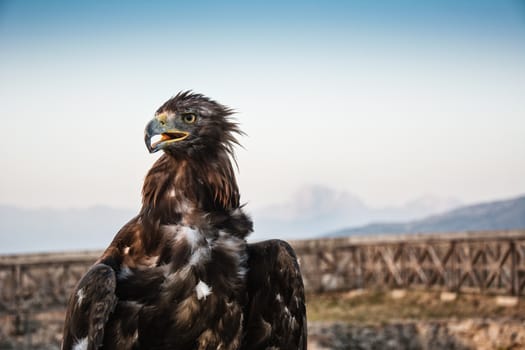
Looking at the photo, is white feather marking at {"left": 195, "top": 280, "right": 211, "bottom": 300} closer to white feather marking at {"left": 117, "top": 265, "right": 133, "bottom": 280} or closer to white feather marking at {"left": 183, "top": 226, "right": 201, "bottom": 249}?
white feather marking at {"left": 183, "top": 226, "right": 201, "bottom": 249}

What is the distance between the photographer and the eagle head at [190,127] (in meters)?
5.88

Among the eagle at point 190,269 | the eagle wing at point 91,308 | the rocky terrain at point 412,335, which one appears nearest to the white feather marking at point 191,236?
the eagle at point 190,269

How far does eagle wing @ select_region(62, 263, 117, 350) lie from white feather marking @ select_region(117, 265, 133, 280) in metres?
0.09

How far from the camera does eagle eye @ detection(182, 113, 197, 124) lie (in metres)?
5.97

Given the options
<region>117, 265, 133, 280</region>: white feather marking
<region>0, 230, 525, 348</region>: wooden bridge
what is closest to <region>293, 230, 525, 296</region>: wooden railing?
<region>0, 230, 525, 348</region>: wooden bridge

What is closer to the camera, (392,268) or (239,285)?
(239,285)

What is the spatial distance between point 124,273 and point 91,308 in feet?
1.18

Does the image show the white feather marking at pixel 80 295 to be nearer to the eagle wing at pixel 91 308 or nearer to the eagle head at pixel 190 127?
the eagle wing at pixel 91 308

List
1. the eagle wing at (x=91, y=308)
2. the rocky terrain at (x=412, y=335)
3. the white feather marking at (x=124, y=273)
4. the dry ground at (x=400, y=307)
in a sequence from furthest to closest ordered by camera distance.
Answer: the dry ground at (x=400, y=307), the rocky terrain at (x=412, y=335), the white feather marking at (x=124, y=273), the eagle wing at (x=91, y=308)

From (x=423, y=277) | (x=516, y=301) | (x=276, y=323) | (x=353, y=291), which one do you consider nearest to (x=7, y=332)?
(x=353, y=291)

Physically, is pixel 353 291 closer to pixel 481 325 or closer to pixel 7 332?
pixel 481 325

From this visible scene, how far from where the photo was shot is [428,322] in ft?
62.1

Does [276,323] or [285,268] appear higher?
[285,268]

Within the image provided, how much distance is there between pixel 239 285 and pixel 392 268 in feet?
56.8
